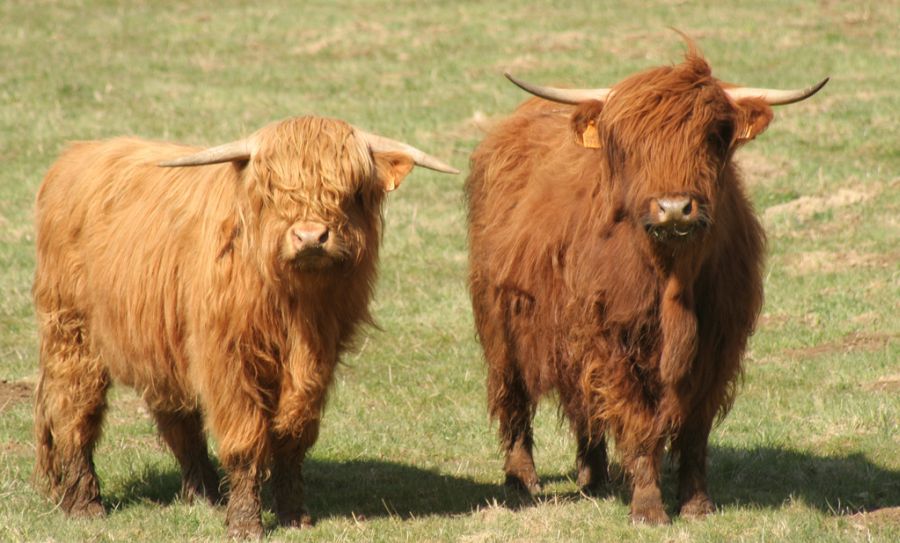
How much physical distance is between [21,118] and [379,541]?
10701 mm

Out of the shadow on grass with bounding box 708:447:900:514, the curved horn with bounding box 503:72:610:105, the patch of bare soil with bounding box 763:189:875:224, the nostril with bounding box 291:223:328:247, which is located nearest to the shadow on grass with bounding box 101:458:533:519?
the shadow on grass with bounding box 708:447:900:514

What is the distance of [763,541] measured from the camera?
5.18 metres

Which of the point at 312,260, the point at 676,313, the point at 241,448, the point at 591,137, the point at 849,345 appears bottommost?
the point at 849,345

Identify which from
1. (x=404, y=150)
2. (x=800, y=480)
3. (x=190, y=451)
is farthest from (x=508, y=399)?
(x=404, y=150)

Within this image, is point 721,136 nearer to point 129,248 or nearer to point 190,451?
point 129,248

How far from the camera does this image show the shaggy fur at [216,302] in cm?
533

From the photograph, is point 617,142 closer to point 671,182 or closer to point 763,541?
point 671,182

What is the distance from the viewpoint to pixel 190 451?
628 centimetres

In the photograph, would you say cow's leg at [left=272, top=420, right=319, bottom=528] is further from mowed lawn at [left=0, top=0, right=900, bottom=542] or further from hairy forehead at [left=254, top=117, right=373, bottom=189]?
hairy forehead at [left=254, top=117, right=373, bottom=189]

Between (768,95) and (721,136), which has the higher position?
(768,95)

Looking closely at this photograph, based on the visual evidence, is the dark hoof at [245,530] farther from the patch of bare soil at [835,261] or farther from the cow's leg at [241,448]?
the patch of bare soil at [835,261]

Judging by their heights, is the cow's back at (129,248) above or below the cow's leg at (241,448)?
above

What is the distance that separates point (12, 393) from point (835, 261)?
5959 mm

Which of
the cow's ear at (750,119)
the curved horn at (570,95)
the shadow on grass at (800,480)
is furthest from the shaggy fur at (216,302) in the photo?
the shadow on grass at (800,480)
